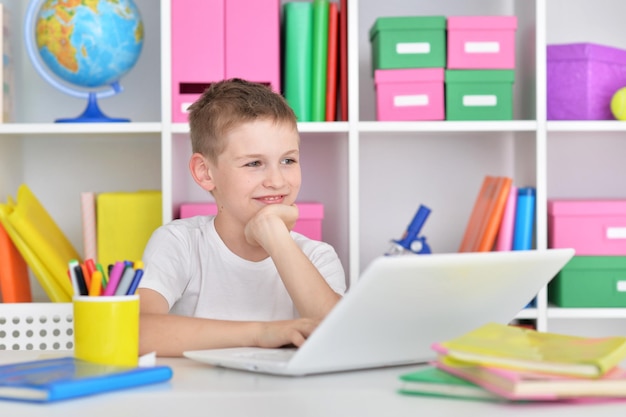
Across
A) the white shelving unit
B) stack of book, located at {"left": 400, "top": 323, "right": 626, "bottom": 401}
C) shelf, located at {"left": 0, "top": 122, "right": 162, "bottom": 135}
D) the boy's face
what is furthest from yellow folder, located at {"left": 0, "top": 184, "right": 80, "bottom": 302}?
stack of book, located at {"left": 400, "top": 323, "right": 626, "bottom": 401}

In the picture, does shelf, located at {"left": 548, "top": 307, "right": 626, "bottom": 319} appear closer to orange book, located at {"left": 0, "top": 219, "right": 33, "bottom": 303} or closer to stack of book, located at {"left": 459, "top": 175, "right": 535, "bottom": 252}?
stack of book, located at {"left": 459, "top": 175, "right": 535, "bottom": 252}

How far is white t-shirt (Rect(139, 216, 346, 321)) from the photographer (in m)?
1.70

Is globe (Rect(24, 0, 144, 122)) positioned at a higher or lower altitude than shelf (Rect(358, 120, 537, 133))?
higher

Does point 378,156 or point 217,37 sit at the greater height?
A: point 217,37

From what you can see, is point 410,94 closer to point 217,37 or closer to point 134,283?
point 217,37

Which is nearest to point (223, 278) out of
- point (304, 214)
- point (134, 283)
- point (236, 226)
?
point (236, 226)

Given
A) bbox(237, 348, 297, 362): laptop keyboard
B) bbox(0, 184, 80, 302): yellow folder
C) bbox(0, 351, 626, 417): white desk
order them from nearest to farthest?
bbox(0, 351, 626, 417): white desk < bbox(237, 348, 297, 362): laptop keyboard < bbox(0, 184, 80, 302): yellow folder

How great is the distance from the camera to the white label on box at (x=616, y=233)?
89.0 inches

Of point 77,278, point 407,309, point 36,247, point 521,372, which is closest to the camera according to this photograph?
point 521,372

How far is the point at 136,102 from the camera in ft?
8.45

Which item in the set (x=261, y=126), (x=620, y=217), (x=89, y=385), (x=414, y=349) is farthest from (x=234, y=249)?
(x=620, y=217)

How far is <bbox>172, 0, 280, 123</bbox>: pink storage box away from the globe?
126 mm

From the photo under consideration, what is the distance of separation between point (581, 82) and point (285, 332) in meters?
1.43

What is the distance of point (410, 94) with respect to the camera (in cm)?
227
